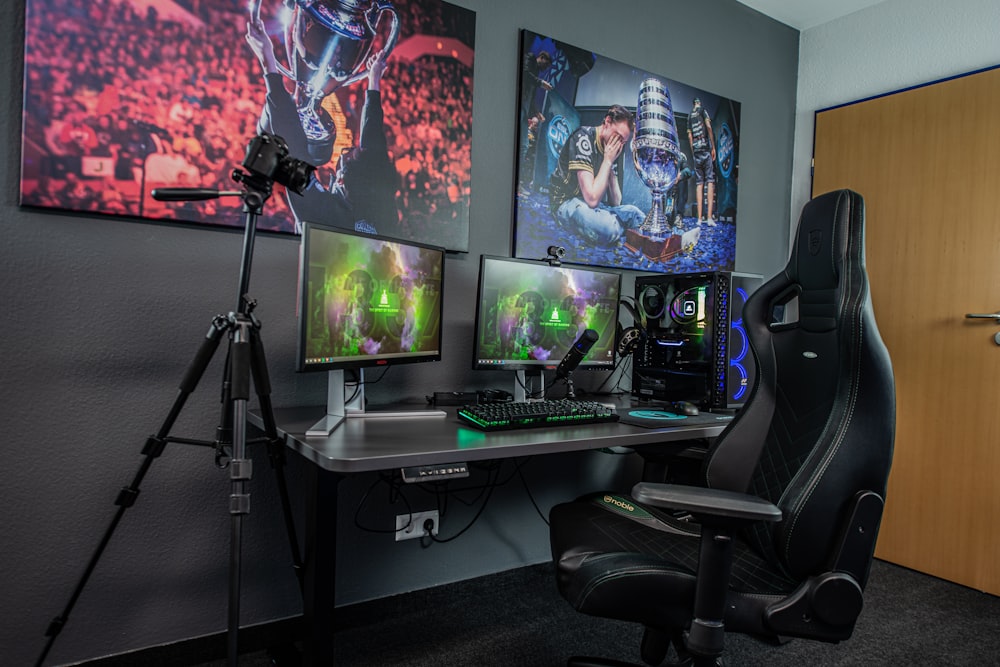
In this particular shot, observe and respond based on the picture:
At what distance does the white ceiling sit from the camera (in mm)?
2998

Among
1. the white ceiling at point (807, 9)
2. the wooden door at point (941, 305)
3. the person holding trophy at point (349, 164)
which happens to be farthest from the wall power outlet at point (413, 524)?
the white ceiling at point (807, 9)

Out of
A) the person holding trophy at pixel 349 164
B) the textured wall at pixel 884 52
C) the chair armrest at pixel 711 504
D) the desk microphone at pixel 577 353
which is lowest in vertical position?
the chair armrest at pixel 711 504

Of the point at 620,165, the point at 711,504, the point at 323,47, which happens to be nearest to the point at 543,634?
the point at 711,504

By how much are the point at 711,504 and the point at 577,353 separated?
3.15 feet

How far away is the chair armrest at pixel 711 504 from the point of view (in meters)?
1.02

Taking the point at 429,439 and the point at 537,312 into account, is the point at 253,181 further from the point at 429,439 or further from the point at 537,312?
the point at 537,312

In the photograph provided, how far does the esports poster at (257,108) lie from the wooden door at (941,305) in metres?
2.08

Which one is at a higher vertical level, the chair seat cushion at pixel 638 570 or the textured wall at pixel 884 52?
the textured wall at pixel 884 52

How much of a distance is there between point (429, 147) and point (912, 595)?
102 inches

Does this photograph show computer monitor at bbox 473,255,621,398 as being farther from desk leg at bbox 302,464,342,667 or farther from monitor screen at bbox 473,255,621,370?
desk leg at bbox 302,464,342,667

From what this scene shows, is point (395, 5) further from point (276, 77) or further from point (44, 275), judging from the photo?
point (44, 275)

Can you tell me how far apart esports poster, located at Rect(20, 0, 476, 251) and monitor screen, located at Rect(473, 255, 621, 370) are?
310 mm

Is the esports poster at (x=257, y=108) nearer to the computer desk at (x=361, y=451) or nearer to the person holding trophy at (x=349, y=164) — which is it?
the person holding trophy at (x=349, y=164)

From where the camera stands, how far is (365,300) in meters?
1.61
